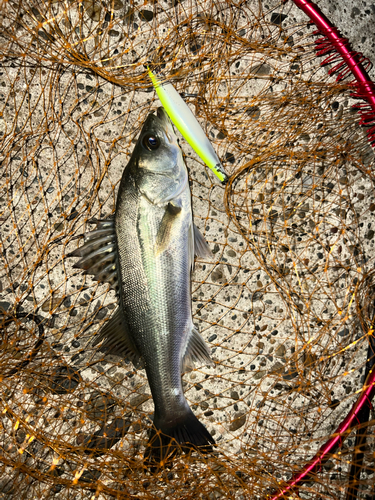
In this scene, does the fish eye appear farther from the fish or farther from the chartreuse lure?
the chartreuse lure

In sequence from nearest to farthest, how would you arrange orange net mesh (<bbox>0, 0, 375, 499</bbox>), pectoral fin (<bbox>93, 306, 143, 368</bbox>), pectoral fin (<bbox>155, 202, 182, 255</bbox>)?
Result: pectoral fin (<bbox>155, 202, 182, 255</bbox>) → pectoral fin (<bbox>93, 306, 143, 368</bbox>) → orange net mesh (<bbox>0, 0, 375, 499</bbox>)

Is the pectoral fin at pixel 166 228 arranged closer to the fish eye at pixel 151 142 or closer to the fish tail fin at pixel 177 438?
the fish eye at pixel 151 142

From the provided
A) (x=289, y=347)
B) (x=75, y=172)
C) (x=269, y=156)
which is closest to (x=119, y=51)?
(x=75, y=172)

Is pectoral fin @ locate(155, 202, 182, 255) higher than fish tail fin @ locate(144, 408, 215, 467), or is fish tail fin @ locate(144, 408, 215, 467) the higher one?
pectoral fin @ locate(155, 202, 182, 255)

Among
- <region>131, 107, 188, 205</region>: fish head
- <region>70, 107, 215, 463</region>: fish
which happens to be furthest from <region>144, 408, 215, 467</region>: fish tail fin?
<region>131, 107, 188, 205</region>: fish head

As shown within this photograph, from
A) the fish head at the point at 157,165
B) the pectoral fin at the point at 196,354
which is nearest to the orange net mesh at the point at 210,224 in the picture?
the pectoral fin at the point at 196,354

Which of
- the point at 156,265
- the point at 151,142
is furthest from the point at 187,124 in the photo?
the point at 156,265

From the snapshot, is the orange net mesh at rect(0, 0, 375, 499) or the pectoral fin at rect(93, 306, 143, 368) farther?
the orange net mesh at rect(0, 0, 375, 499)
